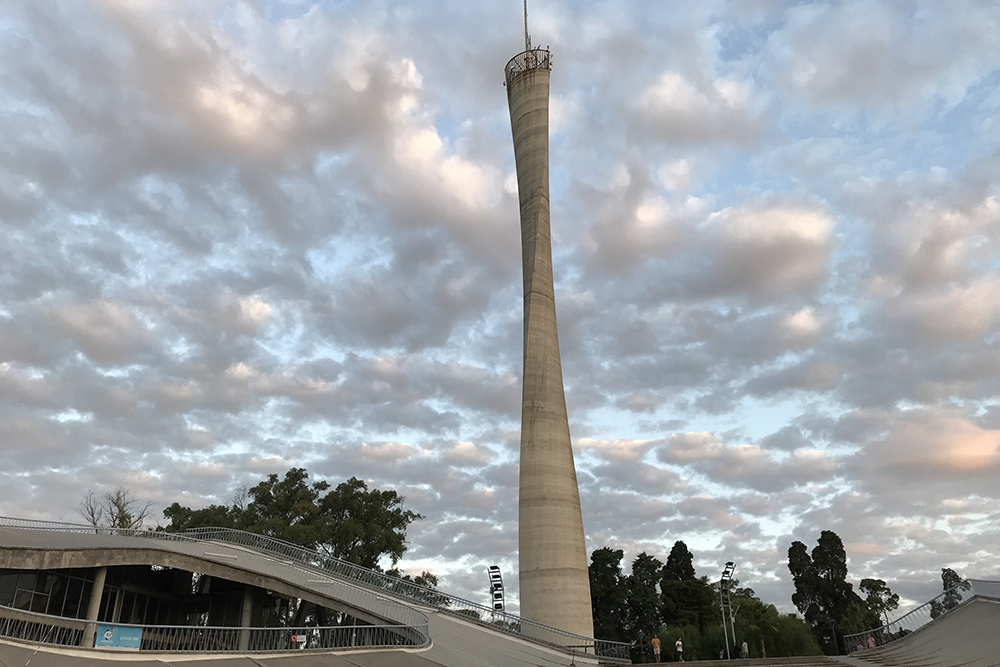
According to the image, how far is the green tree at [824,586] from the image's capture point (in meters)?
55.3

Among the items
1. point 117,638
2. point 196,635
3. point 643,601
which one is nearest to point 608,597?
point 643,601

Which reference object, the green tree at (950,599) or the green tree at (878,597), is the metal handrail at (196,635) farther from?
the green tree at (878,597)

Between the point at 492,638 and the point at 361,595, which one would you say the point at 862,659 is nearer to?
the point at 492,638

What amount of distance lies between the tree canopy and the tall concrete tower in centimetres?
1826

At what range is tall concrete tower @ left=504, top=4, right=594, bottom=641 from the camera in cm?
3130

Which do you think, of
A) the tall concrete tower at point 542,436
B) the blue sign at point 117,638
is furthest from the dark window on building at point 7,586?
the tall concrete tower at point 542,436

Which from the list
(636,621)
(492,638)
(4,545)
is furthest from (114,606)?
→ (636,621)

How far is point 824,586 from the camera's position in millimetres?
56656

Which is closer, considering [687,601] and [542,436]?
[542,436]

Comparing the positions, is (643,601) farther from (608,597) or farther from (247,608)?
(247,608)

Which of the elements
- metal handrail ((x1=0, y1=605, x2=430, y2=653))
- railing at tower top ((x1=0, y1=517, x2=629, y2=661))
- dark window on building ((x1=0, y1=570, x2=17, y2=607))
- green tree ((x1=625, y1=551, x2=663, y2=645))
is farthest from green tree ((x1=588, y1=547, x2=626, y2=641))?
dark window on building ((x1=0, y1=570, x2=17, y2=607))

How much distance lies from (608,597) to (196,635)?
40495 mm

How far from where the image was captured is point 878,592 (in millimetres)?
66062

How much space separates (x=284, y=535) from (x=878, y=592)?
5296 cm
